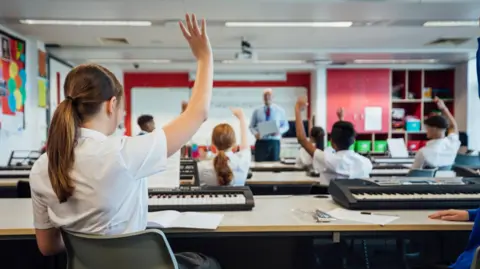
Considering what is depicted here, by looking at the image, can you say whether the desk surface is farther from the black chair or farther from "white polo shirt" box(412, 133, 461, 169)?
"white polo shirt" box(412, 133, 461, 169)

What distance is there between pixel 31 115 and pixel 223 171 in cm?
443

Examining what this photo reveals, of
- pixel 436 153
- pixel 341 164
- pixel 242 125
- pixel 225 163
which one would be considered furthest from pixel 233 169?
pixel 436 153

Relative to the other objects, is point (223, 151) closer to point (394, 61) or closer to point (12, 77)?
point (12, 77)

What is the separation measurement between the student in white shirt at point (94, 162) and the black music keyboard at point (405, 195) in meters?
0.87

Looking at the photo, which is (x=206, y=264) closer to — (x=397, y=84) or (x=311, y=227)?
(x=311, y=227)

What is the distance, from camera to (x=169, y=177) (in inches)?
73.5

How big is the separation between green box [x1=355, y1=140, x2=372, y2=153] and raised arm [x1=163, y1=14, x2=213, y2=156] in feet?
25.4

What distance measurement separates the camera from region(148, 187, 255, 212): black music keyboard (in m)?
1.70

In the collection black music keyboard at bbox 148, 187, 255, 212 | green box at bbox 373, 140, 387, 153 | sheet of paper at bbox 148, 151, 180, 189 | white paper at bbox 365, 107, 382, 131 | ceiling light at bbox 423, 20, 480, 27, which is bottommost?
green box at bbox 373, 140, 387, 153

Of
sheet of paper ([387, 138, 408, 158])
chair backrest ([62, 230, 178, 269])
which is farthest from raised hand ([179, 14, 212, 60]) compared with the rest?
sheet of paper ([387, 138, 408, 158])

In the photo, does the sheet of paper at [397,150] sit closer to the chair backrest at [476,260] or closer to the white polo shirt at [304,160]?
the white polo shirt at [304,160]

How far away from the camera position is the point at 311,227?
146cm

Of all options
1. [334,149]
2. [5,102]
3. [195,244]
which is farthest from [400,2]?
[5,102]

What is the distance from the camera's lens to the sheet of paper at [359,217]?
1.51m
